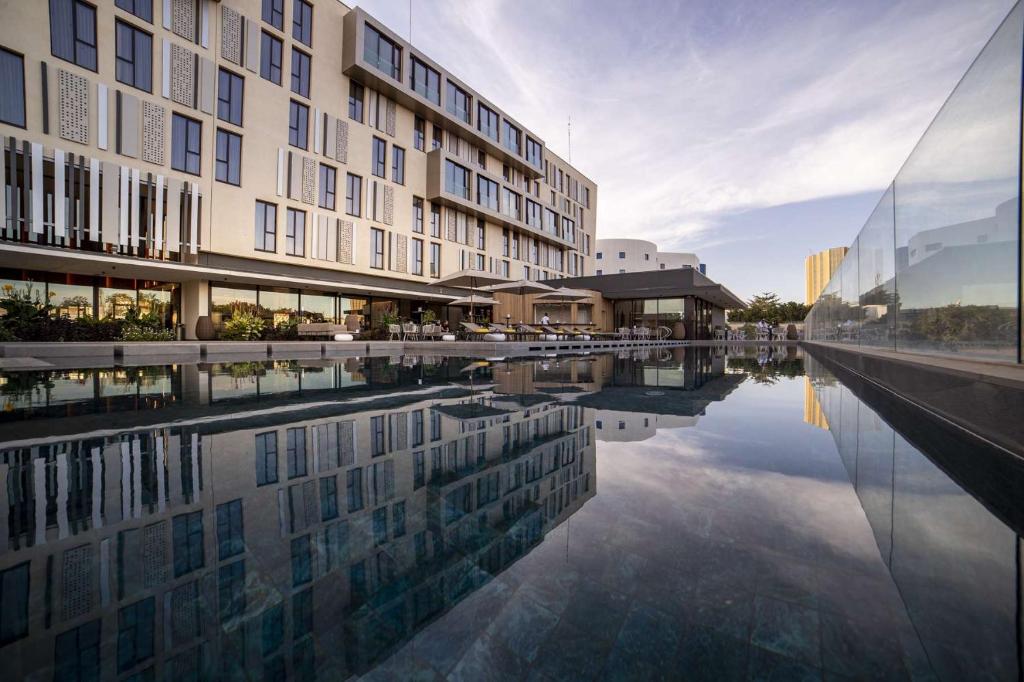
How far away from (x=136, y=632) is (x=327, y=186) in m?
24.5

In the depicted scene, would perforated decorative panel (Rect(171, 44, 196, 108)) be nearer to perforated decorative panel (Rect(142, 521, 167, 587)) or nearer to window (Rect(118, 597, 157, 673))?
perforated decorative panel (Rect(142, 521, 167, 587))

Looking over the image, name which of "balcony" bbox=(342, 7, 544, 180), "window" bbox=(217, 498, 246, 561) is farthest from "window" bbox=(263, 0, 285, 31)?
"window" bbox=(217, 498, 246, 561)

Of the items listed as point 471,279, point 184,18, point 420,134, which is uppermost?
point 184,18

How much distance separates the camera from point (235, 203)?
1906cm

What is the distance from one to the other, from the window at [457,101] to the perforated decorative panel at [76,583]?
31010 millimetres

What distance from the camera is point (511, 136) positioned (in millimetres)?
34594

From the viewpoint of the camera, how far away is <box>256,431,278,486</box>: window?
2.57 m

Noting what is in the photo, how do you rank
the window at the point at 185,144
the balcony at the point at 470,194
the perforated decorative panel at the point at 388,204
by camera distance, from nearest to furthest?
the window at the point at 185,144
the perforated decorative panel at the point at 388,204
the balcony at the point at 470,194

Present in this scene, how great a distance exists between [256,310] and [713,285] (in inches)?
1042

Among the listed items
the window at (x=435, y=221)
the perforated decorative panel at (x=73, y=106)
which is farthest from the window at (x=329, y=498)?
the window at (x=435, y=221)

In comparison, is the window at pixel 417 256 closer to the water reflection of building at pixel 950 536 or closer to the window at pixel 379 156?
the window at pixel 379 156

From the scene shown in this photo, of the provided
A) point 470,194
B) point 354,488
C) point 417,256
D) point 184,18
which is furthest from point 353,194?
point 354,488

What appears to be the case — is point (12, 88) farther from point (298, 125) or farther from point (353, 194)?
point (353, 194)

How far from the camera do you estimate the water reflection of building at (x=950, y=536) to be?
1.19 metres
